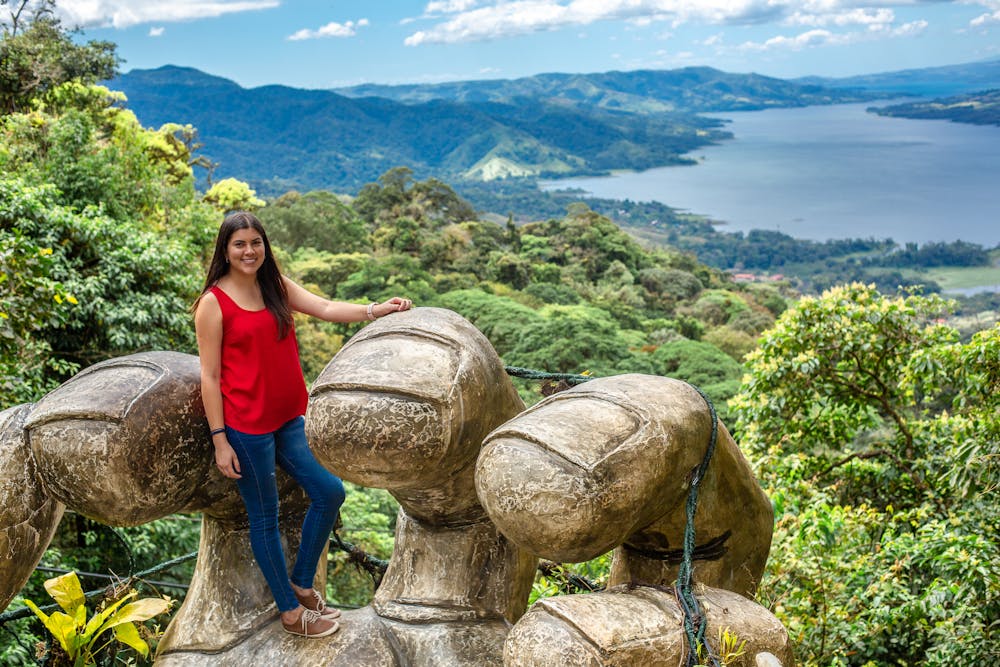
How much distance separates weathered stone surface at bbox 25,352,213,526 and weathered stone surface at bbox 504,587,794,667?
3.25 ft

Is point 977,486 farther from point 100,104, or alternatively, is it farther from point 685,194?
point 685,194

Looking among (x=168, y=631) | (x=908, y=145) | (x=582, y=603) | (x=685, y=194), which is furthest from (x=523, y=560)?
(x=908, y=145)

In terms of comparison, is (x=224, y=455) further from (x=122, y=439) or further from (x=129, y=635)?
(x=129, y=635)

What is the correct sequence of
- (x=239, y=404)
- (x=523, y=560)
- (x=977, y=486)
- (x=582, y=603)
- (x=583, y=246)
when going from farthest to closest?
(x=583, y=246) → (x=977, y=486) → (x=523, y=560) → (x=239, y=404) → (x=582, y=603)

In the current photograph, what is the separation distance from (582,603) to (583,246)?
113ft

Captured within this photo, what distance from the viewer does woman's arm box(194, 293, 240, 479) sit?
7.49 feet

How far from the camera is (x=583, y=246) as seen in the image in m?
36.0

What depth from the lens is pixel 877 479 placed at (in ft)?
20.2

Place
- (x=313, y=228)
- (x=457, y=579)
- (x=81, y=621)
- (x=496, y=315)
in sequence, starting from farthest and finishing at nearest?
1. (x=313, y=228)
2. (x=496, y=315)
3. (x=457, y=579)
4. (x=81, y=621)

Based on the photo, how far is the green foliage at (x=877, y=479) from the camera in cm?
420

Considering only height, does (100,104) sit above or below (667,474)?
above

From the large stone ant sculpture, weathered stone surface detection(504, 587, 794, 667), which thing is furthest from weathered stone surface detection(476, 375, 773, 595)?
weathered stone surface detection(504, 587, 794, 667)

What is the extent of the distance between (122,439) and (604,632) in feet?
4.03

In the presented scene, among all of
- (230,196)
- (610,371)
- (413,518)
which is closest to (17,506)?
(413,518)
